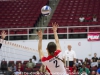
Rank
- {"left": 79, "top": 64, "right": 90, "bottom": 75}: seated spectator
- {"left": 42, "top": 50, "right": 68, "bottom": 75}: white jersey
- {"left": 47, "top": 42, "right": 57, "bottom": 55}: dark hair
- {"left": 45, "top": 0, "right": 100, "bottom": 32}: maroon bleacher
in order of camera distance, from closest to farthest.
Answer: {"left": 47, "top": 42, "right": 57, "bottom": 55}: dark hair → {"left": 42, "top": 50, "right": 68, "bottom": 75}: white jersey → {"left": 79, "top": 64, "right": 90, "bottom": 75}: seated spectator → {"left": 45, "top": 0, "right": 100, "bottom": 32}: maroon bleacher

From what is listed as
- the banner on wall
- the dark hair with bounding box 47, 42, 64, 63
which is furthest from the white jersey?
the banner on wall

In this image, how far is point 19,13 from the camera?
22.9 metres

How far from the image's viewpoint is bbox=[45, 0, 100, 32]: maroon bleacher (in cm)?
2012

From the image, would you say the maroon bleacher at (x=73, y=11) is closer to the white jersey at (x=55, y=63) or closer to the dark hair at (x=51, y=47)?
the white jersey at (x=55, y=63)

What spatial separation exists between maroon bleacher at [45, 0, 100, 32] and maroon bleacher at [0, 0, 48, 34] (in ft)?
5.13

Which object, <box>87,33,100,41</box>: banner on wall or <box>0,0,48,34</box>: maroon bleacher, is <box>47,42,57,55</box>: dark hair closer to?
<box>87,33,100,41</box>: banner on wall

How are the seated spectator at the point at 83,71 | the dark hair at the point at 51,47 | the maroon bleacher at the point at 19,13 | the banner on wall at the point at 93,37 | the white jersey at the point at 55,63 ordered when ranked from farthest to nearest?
the maroon bleacher at the point at 19,13
the banner on wall at the point at 93,37
the seated spectator at the point at 83,71
the white jersey at the point at 55,63
the dark hair at the point at 51,47

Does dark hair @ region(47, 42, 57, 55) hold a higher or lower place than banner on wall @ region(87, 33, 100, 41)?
higher

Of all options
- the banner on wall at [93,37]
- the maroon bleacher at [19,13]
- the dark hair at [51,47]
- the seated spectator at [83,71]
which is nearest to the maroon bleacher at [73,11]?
the banner on wall at [93,37]

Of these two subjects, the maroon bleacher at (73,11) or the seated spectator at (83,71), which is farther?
the maroon bleacher at (73,11)

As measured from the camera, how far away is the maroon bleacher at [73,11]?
20125mm

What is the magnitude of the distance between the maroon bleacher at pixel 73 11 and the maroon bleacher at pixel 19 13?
5.13 feet

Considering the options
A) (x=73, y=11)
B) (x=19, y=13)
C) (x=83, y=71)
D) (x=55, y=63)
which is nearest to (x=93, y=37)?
(x=83, y=71)

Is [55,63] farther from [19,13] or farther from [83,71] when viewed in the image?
[19,13]
